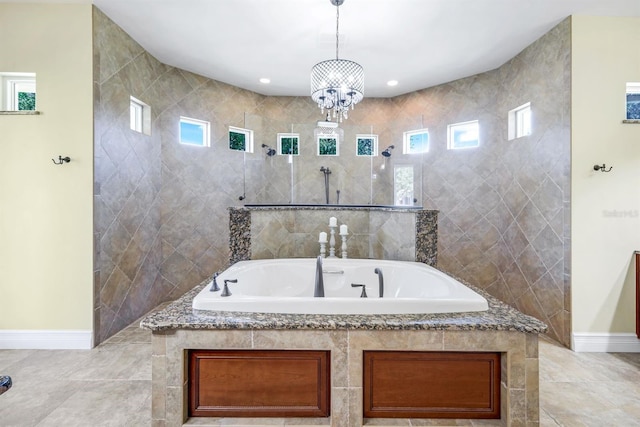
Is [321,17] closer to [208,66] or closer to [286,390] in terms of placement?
[208,66]

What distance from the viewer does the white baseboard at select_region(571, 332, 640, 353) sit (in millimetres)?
2469

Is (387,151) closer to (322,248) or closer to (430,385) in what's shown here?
(322,248)

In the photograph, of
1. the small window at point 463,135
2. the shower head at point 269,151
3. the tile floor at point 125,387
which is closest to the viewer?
the tile floor at point 125,387

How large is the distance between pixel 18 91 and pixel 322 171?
9.06 feet

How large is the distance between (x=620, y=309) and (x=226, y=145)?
165 inches

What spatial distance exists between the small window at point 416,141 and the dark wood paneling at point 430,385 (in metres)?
3.14

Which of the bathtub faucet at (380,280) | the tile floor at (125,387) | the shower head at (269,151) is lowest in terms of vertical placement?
the tile floor at (125,387)

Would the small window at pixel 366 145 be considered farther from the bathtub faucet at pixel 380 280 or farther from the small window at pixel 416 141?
the bathtub faucet at pixel 380 280

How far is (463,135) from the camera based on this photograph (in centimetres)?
389

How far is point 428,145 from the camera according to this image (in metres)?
4.08

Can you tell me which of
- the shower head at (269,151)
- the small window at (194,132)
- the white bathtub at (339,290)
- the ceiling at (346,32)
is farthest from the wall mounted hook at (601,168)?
the small window at (194,132)

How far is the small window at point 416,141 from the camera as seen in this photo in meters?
4.12

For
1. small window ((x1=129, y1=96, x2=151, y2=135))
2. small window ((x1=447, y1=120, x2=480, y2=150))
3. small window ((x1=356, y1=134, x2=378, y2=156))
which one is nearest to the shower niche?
small window ((x1=356, y1=134, x2=378, y2=156))

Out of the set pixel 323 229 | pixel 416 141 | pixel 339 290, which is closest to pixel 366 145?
pixel 416 141
